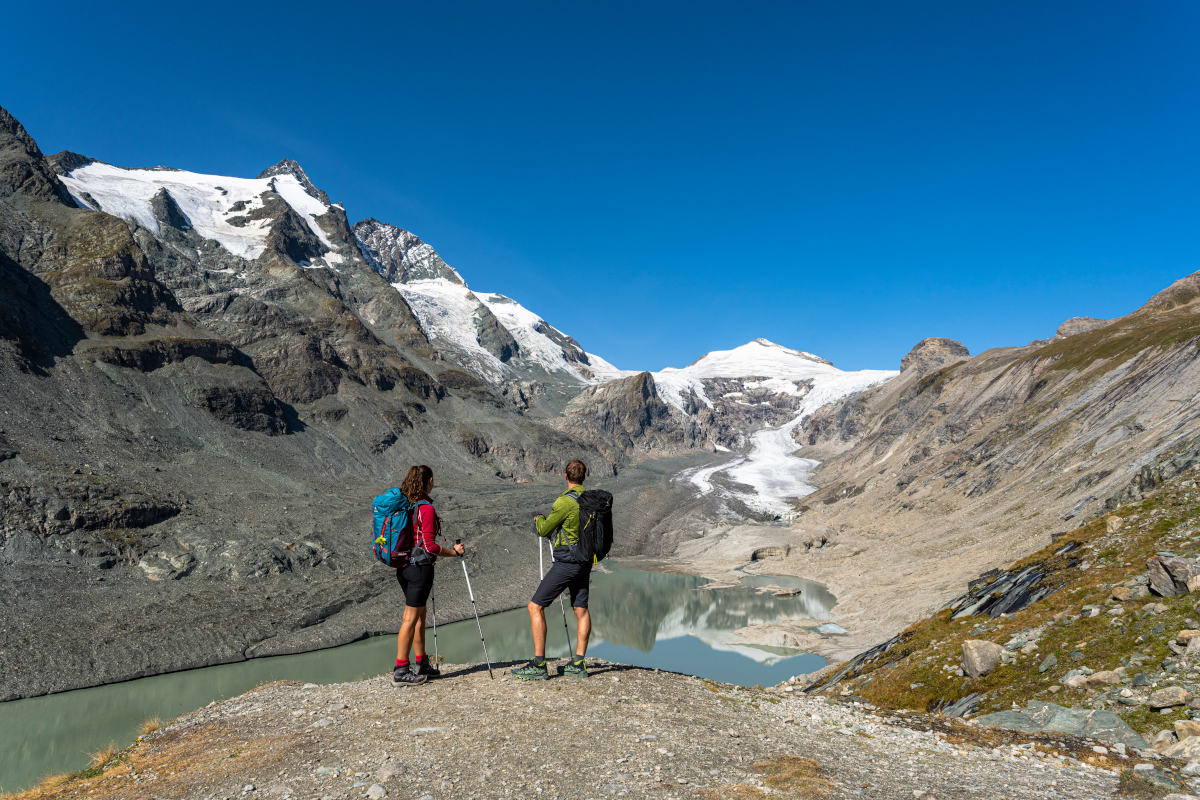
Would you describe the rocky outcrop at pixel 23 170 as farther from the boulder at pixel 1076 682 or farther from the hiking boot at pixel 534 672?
the boulder at pixel 1076 682

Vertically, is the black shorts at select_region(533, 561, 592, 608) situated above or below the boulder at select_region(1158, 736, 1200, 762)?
above

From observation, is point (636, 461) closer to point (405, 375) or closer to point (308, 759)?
point (405, 375)

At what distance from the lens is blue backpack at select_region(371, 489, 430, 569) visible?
29.2 ft

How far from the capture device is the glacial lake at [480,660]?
24516 mm

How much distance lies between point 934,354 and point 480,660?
184 m

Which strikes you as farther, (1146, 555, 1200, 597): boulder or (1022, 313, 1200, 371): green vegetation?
(1022, 313, 1200, 371): green vegetation

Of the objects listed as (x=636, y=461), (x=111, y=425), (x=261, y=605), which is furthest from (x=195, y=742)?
(x=636, y=461)

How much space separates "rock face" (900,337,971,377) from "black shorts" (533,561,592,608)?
187 m

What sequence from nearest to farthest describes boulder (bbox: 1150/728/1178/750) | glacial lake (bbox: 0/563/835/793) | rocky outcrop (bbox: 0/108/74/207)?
boulder (bbox: 1150/728/1178/750) → glacial lake (bbox: 0/563/835/793) → rocky outcrop (bbox: 0/108/74/207)

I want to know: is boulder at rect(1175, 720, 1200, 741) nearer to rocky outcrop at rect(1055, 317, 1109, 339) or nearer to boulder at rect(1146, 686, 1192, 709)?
boulder at rect(1146, 686, 1192, 709)

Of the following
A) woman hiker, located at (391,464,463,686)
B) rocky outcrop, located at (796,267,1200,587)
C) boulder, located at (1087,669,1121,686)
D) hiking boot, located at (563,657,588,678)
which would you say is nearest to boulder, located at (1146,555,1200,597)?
boulder, located at (1087,669,1121,686)

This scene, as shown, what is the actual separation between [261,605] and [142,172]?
22176cm

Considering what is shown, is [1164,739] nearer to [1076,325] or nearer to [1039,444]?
[1039,444]

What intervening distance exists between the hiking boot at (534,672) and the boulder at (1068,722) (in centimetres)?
700
